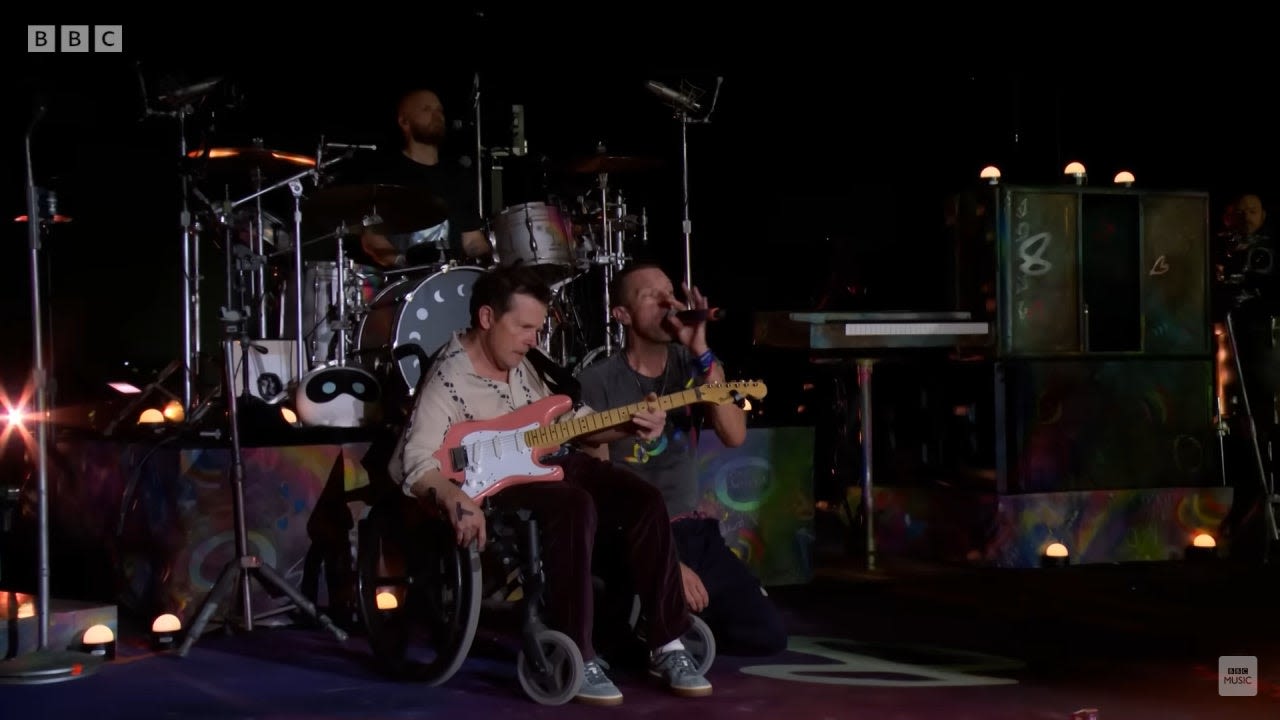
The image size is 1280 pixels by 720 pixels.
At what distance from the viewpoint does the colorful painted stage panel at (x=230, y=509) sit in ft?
16.8

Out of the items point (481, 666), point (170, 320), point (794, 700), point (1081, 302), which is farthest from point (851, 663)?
point (170, 320)

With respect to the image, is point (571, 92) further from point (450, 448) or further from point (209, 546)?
point (450, 448)

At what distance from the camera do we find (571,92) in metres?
8.78

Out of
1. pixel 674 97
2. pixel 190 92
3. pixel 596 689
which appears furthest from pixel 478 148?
pixel 596 689

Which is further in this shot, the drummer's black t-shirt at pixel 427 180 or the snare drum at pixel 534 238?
the drummer's black t-shirt at pixel 427 180

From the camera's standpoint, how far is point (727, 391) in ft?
13.1

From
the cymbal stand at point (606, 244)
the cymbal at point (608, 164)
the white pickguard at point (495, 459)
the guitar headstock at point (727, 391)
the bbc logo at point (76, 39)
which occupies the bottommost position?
the white pickguard at point (495, 459)

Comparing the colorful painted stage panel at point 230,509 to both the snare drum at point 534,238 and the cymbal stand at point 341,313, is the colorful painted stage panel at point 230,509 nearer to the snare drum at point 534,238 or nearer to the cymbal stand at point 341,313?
the cymbal stand at point 341,313

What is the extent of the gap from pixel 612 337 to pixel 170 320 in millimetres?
2728

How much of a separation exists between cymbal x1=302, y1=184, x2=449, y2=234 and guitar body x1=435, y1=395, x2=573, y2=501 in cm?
266

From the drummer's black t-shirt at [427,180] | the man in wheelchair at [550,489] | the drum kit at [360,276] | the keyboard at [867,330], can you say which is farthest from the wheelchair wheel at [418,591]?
the drummer's black t-shirt at [427,180]

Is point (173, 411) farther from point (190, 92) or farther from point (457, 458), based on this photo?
point (457, 458)

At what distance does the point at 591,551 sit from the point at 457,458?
18.3 inches

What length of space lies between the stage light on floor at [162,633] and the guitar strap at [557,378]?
5.06ft
